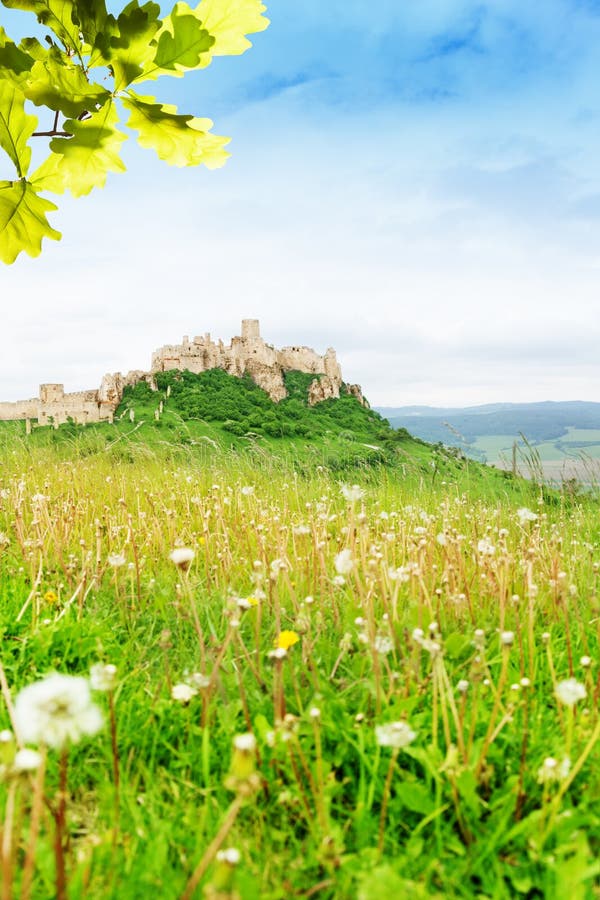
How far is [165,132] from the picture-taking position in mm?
2688

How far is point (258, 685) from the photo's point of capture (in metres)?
3.52

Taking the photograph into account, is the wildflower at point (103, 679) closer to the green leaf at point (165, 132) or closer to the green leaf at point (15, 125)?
the green leaf at point (15, 125)

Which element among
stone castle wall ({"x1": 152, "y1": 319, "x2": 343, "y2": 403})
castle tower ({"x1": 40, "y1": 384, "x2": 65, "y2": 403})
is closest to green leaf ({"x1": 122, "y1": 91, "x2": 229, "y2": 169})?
castle tower ({"x1": 40, "y1": 384, "x2": 65, "y2": 403})

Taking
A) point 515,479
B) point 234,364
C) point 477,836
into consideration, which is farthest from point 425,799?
point 234,364

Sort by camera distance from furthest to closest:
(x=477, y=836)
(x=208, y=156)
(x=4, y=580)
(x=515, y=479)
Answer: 1. (x=515, y=479)
2. (x=4, y=580)
3. (x=208, y=156)
4. (x=477, y=836)

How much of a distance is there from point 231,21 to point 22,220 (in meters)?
1.22

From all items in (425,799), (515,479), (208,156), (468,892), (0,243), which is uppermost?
(208,156)

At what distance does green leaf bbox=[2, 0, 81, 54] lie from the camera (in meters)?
2.51

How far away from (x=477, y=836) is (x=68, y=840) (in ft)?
5.10

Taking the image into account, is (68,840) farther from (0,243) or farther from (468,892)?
(0,243)

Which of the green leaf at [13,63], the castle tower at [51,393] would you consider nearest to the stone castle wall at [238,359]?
the castle tower at [51,393]

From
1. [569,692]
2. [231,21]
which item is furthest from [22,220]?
[569,692]

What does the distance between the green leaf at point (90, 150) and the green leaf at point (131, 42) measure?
13 centimetres

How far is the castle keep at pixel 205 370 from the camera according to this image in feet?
209
